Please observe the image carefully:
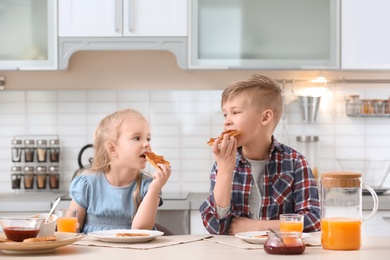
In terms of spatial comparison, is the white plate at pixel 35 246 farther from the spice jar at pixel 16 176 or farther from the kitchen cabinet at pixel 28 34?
the spice jar at pixel 16 176

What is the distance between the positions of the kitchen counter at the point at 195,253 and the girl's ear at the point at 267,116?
0.71m

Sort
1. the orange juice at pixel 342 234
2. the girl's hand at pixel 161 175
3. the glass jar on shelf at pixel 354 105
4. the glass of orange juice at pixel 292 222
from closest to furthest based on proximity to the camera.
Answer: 1. the orange juice at pixel 342 234
2. the glass of orange juice at pixel 292 222
3. the girl's hand at pixel 161 175
4. the glass jar on shelf at pixel 354 105

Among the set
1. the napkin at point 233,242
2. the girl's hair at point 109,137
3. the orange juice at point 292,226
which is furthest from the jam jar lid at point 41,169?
the orange juice at point 292,226

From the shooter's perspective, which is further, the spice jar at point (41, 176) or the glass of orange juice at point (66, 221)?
the spice jar at point (41, 176)

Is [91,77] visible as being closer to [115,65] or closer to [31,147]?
[115,65]

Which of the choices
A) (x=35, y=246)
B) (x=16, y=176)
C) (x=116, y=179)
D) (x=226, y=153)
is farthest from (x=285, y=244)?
(x=16, y=176)

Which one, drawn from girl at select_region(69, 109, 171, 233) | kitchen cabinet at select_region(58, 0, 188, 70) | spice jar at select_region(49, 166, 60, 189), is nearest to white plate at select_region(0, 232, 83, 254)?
girl at select_region(69, 109, 171, 233)

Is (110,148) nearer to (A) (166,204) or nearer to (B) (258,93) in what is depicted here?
(B) (258,93)

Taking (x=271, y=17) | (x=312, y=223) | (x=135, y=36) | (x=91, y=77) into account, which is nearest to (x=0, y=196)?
(x=91, y=77)

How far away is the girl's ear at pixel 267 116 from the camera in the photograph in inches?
113

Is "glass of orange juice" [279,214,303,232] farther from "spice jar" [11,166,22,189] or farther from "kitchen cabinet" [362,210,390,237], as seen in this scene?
"spice jar" [11,166,22,189]

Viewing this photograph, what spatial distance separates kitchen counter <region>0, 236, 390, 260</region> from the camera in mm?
2062

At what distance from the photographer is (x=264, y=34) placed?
4039 millimetres

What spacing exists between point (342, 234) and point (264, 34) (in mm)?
2012
